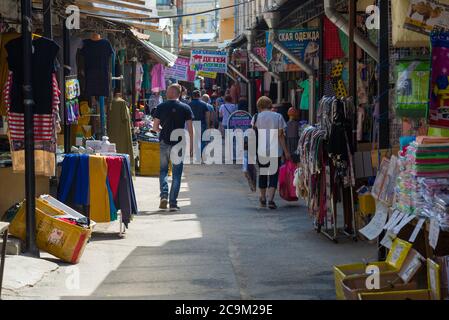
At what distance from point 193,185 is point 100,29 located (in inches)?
151

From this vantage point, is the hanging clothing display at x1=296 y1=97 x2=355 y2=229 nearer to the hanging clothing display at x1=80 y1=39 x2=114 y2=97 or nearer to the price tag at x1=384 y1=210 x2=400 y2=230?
the price tag at x1=384 y1=210 x2=400 y2=230

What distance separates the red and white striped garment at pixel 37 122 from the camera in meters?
9.15

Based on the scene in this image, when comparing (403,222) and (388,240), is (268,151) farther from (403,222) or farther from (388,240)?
(403,222)

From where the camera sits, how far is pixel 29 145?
8.74 m

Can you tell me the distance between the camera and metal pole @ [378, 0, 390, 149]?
8.14 metres

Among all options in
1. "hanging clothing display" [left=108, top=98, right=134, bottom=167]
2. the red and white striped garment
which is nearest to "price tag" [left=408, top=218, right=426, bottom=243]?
the red and white striped garment

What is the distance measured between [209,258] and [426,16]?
3.57m

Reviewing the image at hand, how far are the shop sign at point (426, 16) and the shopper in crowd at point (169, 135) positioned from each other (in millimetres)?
6706

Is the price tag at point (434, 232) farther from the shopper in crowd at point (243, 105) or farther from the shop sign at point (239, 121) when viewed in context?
the shopper in crowd at point (243, 105)

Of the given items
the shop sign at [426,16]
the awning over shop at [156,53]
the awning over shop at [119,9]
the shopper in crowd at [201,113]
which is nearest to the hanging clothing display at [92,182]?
the awning over shop at [119,9]

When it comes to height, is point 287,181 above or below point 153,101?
below

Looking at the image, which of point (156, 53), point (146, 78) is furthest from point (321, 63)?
point (146, 78)

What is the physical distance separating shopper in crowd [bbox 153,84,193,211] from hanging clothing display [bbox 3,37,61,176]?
4.30 m
